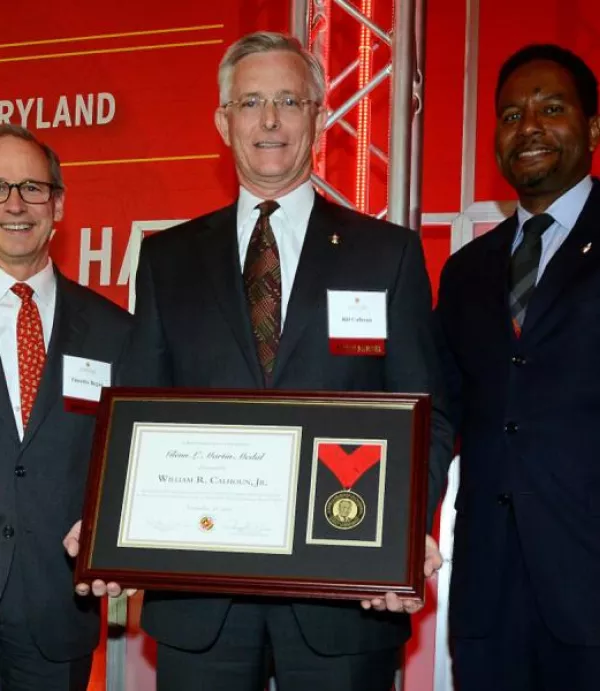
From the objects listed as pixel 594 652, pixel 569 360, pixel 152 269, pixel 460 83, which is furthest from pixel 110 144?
pixel 594 652

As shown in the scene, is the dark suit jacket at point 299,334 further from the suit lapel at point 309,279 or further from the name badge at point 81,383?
the name badge at point 81,383

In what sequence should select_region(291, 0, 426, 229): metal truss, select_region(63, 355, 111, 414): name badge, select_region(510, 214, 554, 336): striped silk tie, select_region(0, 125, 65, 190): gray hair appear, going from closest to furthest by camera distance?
select_region(510, 214, 554, 336): striped silk tie, select_region(63, 355, 111, 414): name badge, select_region(0, 125, 65, 190): gray hair, select_region(291, 0, 426, 229): metal truss

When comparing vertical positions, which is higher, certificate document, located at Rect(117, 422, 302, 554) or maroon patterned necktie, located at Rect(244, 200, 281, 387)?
maroon patterned necktie, located at Rect(244, 200, 281, 387)

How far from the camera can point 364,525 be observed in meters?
1.96

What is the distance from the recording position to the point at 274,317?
221cm

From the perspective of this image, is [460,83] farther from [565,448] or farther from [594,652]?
[594,652]

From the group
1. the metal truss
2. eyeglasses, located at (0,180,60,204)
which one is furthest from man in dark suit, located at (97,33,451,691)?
the metal truss

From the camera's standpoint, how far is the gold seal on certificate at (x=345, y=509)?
1.97 m

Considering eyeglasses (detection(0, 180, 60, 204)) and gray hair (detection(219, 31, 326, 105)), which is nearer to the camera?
gray hair (detection(219, 31, 326, 105))

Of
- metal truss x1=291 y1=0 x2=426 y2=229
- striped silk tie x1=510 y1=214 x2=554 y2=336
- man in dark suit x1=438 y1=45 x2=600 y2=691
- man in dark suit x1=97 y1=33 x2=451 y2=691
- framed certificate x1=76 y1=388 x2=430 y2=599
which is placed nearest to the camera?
framed certificate x1=76 y1=388 x2=430 y2=599

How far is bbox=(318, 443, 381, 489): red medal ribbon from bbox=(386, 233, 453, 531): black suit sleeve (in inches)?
8.0

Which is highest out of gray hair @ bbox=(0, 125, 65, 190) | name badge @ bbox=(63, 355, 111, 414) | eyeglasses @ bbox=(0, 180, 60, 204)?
gray hair @ bbox=(0, 125, 65, 190)

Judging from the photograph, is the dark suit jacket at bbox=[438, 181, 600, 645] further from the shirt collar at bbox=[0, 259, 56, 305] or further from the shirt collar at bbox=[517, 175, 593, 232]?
the shirt collar at bbox=[0, 259, 56, 305]

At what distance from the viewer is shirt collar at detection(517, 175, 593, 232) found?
256 centimetres
